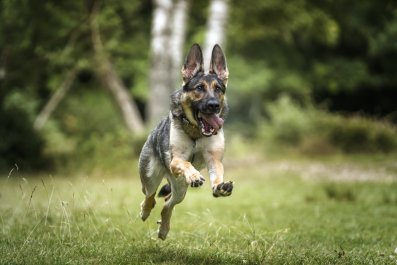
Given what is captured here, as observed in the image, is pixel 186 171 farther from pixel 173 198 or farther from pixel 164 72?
pixel 164 72

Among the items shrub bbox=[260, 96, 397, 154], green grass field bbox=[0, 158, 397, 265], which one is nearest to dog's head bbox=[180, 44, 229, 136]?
green grass field bbox=[0, 158, 397, 265]

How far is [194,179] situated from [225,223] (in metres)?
3.24

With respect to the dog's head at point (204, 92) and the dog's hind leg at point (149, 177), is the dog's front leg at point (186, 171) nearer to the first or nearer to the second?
the dog's head at point (204, 92)

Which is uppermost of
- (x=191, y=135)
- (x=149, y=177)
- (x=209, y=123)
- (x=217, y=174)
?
(x=209, y=123)

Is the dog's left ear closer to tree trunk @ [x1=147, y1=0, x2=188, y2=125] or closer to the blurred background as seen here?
the blurred background

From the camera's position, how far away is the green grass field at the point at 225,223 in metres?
5.50

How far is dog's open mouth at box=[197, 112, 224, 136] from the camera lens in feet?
18.2

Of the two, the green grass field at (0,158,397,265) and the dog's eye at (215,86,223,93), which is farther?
the dog's eye at (215,86,223,93)

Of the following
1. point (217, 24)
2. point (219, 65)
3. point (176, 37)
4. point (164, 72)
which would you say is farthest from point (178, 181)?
point (176, 37)

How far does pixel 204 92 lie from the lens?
561 cm

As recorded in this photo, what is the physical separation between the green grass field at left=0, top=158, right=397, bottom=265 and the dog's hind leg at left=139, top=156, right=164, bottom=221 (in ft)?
1.13

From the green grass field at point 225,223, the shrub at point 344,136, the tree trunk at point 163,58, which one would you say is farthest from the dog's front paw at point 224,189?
the shrub at point 344,136

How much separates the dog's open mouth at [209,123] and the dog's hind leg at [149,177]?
83cm

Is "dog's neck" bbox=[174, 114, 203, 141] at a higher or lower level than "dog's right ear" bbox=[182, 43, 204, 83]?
lower
